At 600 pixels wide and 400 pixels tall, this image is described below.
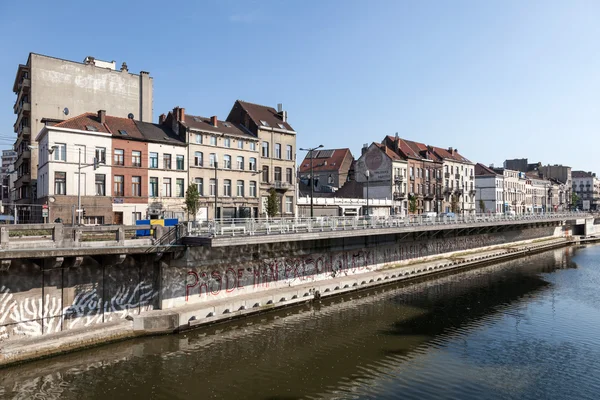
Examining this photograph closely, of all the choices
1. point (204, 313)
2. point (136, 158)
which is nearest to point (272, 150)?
point (136, 158)

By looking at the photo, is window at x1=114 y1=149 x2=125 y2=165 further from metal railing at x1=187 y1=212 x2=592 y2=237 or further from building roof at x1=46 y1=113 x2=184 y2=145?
metal railing at x1=187 y1=212 x2=592 y2=237

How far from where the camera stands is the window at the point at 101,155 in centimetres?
4194

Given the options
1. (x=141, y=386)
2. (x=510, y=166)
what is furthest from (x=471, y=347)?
(x=510, y=166)

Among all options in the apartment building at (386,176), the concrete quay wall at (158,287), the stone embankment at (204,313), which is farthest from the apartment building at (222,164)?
the apartment building at (386,176)

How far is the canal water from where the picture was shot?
18766 millimetres

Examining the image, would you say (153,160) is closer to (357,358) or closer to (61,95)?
(61,95)

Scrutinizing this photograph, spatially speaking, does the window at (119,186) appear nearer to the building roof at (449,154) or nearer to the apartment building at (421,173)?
the apartment building at (421,173)

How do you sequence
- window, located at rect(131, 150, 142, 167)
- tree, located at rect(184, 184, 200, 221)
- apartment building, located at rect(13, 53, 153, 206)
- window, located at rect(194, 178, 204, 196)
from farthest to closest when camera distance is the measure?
1. apartment building, located at rect(13, 53, 153, 206)
2. window, located at rect(194, 178, 204, 196)
3. window, located at rect(131, 150, 142, 167)
4. tree, located at rect(184, 184, 200, 221)

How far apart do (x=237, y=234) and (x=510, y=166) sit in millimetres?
143768

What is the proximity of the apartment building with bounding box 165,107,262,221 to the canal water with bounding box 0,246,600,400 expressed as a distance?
69.9 ft

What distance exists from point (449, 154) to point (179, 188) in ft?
222

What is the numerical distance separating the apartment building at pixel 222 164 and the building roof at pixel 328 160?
33313mm

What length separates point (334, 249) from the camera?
38719 mm

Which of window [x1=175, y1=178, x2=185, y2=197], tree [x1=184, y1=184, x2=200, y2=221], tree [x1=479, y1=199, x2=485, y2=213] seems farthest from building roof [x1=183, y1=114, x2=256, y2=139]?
tree [x1=479, y1=199, x2=485, y2=213]
